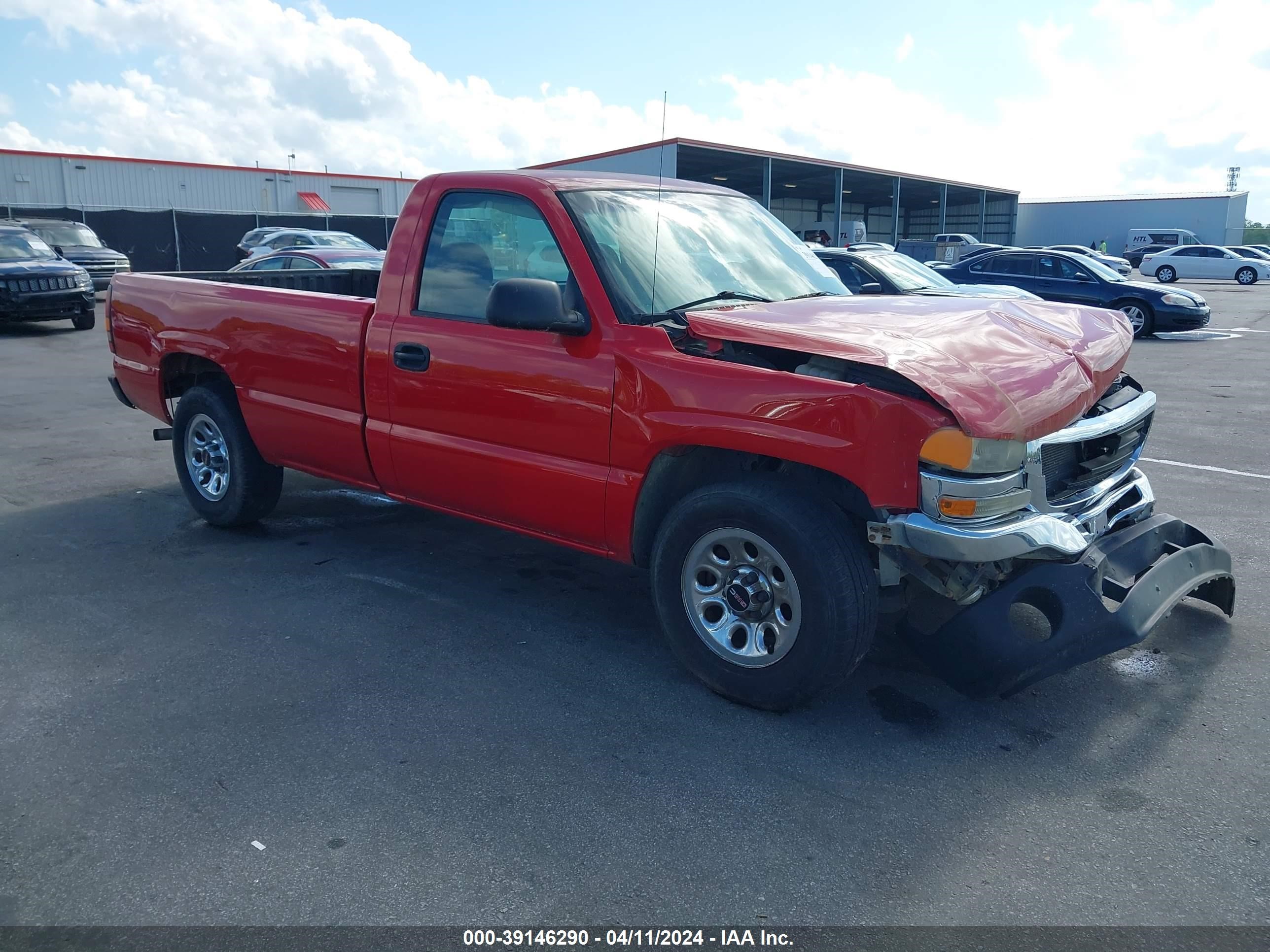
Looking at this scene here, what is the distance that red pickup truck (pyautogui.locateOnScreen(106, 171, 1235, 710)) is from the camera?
3357 mm

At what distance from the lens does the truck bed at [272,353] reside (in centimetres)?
495

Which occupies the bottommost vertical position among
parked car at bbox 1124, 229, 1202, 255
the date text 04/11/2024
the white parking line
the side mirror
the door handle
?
the date text 04/11/2024

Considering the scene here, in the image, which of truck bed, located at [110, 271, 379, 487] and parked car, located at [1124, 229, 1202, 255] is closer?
truck bed, located at [110, 271, 379, 487]

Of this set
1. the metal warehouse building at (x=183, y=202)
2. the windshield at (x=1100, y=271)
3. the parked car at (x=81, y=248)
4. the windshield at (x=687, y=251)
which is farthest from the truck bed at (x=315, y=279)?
the metal warehouse building at (x=183, y=202)

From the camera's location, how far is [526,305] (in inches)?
150

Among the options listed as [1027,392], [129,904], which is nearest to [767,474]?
[1027,392]

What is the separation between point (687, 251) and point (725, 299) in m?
0.31

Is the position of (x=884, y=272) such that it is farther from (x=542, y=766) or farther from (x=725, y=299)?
(x=542, y=766)

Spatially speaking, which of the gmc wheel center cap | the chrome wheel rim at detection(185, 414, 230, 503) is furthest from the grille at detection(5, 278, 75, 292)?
the gmc wheel center cap

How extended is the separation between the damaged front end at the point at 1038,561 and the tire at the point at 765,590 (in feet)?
0.62

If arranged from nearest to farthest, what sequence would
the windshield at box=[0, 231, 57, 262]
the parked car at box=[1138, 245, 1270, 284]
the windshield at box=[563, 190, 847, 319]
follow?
the windshield at box=[563, 190, 847, 319], the windshield at box=[0, 231, 57, 262], the parked car at box=[1138, 245, 1270, 284]

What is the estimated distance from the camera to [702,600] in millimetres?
3822

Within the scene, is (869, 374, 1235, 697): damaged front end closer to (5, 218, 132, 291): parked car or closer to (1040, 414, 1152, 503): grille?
(1040, 414, 1152, 503): grille

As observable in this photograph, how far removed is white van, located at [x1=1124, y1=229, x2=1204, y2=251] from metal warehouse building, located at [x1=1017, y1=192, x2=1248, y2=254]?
1277cm
